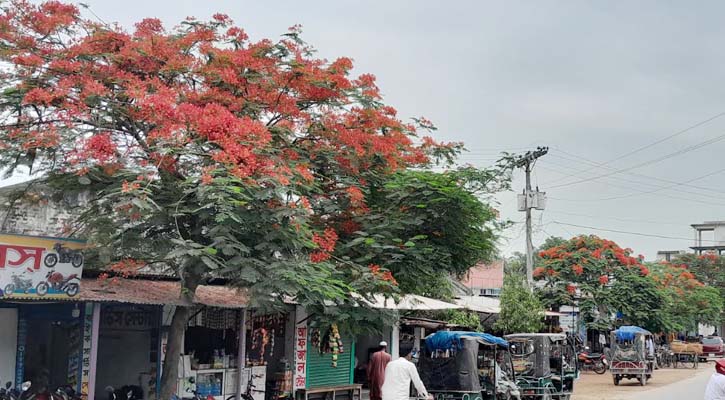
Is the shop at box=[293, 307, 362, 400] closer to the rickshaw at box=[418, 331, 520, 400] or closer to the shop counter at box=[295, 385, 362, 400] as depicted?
the shop counter at box=[295, 385, 362, 400]

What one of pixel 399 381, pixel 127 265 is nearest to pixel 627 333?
pixel 399 381

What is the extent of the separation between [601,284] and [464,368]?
20.3 meters

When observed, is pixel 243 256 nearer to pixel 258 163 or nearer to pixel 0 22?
pixel 258 163

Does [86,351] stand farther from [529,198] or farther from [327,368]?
[529,198]

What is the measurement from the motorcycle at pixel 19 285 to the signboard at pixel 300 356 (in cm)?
730

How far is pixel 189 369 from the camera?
48.9 feet

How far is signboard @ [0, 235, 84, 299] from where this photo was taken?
10.7 metres

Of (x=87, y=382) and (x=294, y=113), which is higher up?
(x=294, y=113)

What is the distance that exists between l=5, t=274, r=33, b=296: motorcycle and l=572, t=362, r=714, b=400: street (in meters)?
15.6

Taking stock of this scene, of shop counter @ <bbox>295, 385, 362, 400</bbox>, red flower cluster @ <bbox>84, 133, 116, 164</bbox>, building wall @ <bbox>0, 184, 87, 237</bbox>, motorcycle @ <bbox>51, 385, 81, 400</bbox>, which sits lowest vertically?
shop counter @ <bbox>295, 385, 362, 400</bbox>

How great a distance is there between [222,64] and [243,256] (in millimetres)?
3368

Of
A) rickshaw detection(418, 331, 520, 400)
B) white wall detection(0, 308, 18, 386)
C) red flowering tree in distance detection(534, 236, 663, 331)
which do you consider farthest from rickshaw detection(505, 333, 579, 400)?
red flowering tree in distance detection(534, 236, 663, 331)

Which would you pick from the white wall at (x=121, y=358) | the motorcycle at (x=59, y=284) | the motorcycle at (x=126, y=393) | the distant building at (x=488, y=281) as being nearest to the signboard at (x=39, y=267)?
the motorcycle at (x=59, y=284)

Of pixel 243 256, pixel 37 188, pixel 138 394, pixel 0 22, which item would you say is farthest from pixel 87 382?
pixel 0 22
